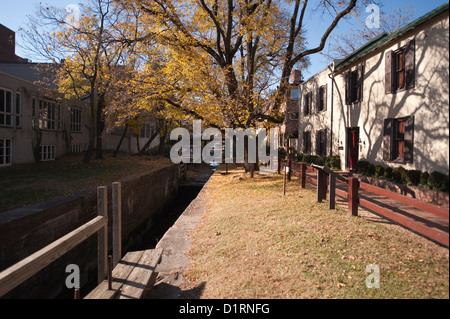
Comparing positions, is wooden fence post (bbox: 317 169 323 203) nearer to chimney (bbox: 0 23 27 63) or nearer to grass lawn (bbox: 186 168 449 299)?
grass lawn (bbox: 186 168 449 299)

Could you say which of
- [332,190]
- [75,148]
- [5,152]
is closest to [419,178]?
[332,190]

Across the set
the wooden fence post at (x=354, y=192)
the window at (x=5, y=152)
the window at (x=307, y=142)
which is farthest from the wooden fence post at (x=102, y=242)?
the window at (x=307, y=142)

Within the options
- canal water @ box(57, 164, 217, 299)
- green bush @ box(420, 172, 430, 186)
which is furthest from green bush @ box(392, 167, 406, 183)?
canal water @ box(57, 164, 217, 299)

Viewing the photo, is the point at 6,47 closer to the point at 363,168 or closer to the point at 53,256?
the point at 53,256

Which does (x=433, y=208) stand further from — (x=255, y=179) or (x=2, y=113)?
(x=2, y=113)

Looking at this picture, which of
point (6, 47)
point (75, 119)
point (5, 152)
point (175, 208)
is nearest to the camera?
point (5, 152)

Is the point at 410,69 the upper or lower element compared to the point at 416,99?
upper

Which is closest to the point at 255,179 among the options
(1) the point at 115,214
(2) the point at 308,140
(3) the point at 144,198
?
(3) the point at 144,198

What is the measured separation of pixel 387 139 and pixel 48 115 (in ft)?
74.5

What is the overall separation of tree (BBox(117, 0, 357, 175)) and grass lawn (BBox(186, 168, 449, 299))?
7445mm

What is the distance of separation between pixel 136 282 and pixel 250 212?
4.68 m

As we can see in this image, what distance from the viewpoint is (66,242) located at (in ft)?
11.6

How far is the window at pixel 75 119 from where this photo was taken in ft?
78.1

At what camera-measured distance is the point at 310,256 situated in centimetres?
455
